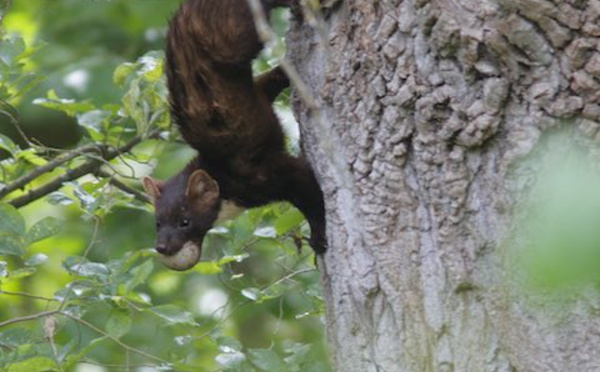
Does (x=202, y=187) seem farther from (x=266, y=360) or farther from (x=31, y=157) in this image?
(x=266, y=360)

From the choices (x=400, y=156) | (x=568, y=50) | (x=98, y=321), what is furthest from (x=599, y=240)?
(x=98, y=321)

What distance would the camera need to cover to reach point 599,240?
770mm

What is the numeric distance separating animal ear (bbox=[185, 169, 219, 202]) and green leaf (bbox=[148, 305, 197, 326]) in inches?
32.2

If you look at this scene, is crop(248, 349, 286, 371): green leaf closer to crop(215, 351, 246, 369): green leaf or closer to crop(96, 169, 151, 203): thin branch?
crop(215, 351, 246, 369): green leaf

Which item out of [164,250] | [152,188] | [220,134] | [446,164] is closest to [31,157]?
[152,188]

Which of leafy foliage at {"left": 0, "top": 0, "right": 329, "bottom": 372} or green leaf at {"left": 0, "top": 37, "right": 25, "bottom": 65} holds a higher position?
green leaf at {"left": 0, "top": 37, "right": 25, "bottom": 65}

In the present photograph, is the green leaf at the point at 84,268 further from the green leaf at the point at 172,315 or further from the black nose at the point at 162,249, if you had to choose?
the black nose at the point at 162,249

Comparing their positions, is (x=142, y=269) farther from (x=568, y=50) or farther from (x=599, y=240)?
(x=599, y=240)

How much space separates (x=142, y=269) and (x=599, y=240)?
8.58 feet

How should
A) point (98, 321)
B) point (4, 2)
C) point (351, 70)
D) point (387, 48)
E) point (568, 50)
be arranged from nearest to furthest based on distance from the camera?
1. point (568, 50)
2. point (387, 48)
3. point (351, 70)
4. point (4, 2)
5. point (98, 321)

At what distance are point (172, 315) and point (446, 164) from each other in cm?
137

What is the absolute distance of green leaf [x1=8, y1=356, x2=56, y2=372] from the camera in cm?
308

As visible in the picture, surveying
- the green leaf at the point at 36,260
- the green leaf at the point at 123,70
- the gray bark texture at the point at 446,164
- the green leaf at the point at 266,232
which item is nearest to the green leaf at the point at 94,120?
the green leaf at the point at 123,70

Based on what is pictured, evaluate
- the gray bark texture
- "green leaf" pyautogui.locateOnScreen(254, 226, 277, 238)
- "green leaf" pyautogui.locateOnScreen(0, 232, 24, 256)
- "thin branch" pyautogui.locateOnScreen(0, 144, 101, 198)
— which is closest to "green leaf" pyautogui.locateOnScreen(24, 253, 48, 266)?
"green leaf" pyautogui.locateOnScreen(0, 232, 24, 256)
